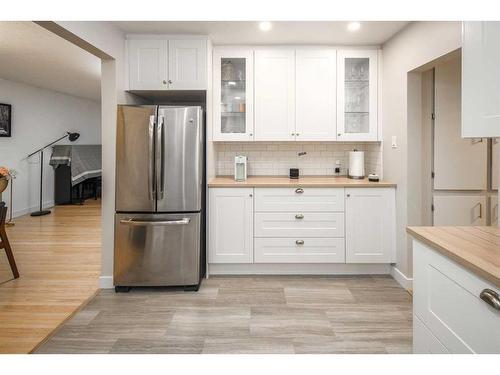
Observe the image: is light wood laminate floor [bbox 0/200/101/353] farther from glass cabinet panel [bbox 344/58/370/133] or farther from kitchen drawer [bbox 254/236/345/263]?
glass cabinet panel [bbox 344/58/370/133]

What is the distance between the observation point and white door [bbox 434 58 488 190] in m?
3.26

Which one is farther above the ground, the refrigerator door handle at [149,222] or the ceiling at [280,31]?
the ceiling at [280,31]

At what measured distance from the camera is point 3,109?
6504mm

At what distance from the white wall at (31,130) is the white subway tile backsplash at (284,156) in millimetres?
4621

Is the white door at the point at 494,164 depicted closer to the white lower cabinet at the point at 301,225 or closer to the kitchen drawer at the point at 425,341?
the white lower cabinet at the point at 301,225

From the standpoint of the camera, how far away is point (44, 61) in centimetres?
518

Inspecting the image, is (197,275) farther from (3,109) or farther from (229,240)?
(3,109)

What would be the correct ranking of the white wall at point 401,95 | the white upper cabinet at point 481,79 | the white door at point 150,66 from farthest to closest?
the white door at point 150,66
the white wall at point 401,95
the white upper cabinet at point 481,79

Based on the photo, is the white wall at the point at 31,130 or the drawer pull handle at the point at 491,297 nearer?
the drawer pull handle at the point at 491,297

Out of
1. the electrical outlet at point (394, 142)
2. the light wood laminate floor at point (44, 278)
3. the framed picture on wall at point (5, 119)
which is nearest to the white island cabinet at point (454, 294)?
the electrical outlet at point (394, 142)

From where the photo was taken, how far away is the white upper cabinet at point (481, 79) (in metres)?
1.30

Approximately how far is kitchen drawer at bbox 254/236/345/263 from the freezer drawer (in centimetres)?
69

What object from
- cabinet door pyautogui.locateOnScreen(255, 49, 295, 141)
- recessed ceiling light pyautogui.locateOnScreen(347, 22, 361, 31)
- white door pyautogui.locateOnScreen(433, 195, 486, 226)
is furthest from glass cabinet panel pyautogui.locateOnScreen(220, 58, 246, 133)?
white door pyautogui.locateOnScreen(433, 195, 486, 226)
